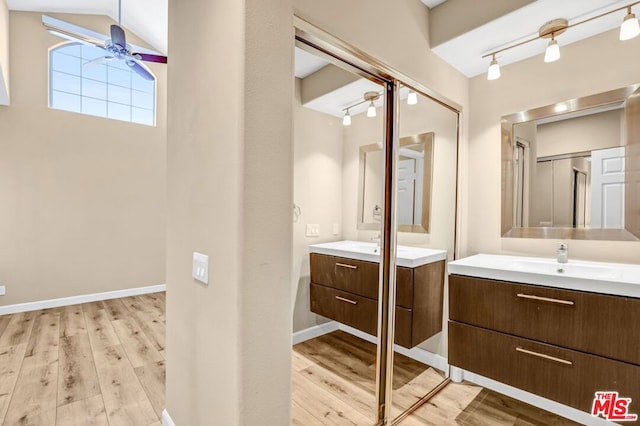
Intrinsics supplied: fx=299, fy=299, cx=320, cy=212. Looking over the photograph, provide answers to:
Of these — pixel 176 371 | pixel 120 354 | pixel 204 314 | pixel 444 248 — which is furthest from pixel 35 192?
pixel 444 248

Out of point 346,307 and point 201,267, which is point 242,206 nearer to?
point 201,267

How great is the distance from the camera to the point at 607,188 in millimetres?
1751

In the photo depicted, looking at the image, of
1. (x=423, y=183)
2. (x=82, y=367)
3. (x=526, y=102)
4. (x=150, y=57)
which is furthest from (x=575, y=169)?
(x=82, y=367)

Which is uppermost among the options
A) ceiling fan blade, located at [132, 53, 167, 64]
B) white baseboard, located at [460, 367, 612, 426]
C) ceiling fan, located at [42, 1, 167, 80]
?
ceiling fan, located at [42, 1, 167, 80]

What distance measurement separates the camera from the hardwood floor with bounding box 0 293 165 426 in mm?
1800

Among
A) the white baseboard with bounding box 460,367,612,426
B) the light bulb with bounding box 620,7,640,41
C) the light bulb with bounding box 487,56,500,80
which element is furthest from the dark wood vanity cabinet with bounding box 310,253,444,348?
the light bulb with bounding box 620,7,640,41

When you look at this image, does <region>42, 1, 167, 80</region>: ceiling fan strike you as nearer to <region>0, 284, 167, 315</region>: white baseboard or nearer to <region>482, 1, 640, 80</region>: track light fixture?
<region>482, 1, 640, 80</region>: track light fixture

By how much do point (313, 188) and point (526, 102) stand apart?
5.22ft

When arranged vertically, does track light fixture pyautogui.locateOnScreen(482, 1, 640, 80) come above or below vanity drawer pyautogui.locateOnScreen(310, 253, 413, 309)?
above

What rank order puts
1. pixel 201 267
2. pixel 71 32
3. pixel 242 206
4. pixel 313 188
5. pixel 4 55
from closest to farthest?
pixel 242 206 → pixel 201 267 → pixel 313 188 → pixel 71 32 → pixel 4 55

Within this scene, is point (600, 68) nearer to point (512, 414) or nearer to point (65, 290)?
point (512, 414)

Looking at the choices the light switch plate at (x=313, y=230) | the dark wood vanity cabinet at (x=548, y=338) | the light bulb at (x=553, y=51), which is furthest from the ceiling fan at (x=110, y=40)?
the dark wood vanity cabinet at (x=548, y=338)

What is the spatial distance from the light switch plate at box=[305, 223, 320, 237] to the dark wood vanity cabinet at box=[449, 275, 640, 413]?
0.87 meters

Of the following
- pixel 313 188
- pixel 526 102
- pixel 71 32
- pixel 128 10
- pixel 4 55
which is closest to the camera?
pixel 313 188
